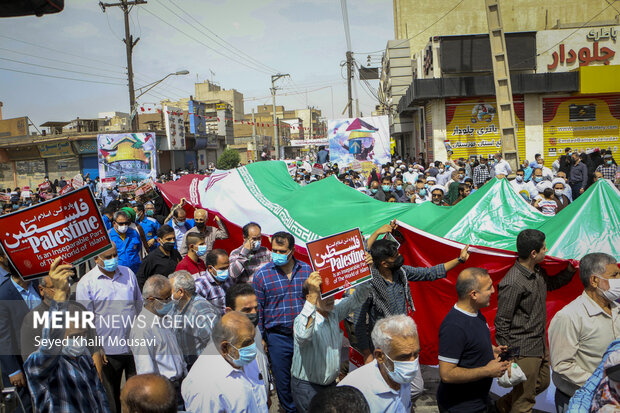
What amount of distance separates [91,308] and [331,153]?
16084mm

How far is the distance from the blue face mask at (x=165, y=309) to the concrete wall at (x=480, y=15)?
107ft

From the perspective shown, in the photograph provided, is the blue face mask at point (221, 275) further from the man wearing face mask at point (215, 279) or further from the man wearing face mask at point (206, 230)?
the man wearing face mask at point (206, 230)

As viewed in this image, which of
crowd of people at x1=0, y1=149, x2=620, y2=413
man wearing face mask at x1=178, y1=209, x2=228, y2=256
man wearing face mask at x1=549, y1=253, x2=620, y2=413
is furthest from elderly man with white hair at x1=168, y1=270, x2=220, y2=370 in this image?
man wearing face mask at x1=178, y1=209, x2=228, y2=256

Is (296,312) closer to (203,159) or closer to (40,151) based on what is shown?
(40,151)

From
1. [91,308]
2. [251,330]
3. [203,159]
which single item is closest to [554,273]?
[251,330]

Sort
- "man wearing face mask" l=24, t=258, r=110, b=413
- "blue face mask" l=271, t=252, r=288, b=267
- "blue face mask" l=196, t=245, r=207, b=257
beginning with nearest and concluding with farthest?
1. "man wearing face mask" l=24, t=258, r=110, b=413
2. "blue face mask" l=271, t=252, r=288, b=267
3. "blue face mask" l=196, t=245, r=207, b=257

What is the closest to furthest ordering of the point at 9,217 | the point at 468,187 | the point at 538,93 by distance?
the point at 9,217
the point at 468,187
the point at 538,93

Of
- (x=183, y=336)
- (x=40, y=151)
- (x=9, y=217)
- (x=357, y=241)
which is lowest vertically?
(x=183, y=336)

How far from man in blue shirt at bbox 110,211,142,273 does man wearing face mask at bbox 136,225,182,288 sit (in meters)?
1.05

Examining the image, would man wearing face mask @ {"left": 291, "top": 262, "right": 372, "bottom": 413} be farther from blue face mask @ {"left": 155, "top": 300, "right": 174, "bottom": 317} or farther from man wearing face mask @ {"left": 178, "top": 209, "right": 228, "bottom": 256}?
man wearing face mask @ {"left": 178, "top": 209, "right": 228, "bottom": 256}

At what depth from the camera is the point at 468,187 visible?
30.7 feet

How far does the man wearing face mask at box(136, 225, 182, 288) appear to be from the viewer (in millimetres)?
6066

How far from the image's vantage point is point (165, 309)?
153 inches

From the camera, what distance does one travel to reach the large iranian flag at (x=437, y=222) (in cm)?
504
